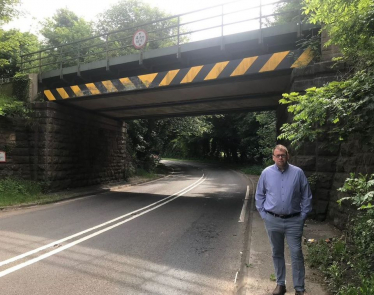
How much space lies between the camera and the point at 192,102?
12.2 m

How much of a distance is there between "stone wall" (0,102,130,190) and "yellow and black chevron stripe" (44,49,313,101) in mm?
1148

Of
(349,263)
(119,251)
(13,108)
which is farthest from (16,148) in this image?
(349,263)

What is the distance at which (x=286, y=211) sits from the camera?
326 cm

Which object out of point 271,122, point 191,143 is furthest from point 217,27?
point 191,143

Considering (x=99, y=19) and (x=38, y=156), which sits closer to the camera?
(x=38, y=156)

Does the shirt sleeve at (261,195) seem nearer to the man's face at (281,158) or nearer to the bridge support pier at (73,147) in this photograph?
the man's face at (281,158)

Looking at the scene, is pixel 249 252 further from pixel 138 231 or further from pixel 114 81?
pixel 114 81

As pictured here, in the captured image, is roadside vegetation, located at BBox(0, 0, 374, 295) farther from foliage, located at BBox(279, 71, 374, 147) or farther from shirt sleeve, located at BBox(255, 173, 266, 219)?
shirt sleeve, located at BBox(255, 173, 266, 219)

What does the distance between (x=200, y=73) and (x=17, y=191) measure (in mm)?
7854

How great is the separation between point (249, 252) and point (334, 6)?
3.96m

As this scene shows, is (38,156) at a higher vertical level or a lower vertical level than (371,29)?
lower

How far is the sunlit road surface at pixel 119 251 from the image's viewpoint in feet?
12.4

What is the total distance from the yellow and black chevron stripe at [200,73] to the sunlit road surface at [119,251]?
14.2 ft

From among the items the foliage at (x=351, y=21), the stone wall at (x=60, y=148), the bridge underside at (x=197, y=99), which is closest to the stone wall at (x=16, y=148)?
the stone wall at (x=60, y=148)
